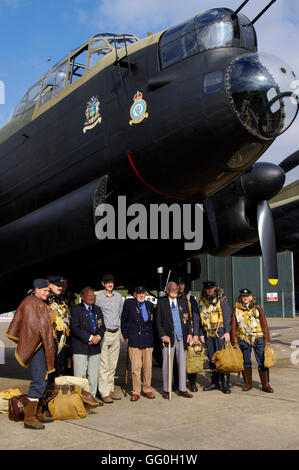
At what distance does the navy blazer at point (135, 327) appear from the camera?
7.34 metres

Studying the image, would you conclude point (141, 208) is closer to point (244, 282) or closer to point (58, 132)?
point (58, 132)

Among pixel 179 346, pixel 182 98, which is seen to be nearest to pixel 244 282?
pixel 179 346

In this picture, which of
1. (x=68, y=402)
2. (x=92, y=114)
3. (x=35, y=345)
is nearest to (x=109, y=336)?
(x=68, y=402)

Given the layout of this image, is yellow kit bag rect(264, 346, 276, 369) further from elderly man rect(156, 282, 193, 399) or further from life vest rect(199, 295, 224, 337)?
elderly man rect(156, 282, 193, 399)

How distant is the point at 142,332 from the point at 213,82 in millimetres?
3861

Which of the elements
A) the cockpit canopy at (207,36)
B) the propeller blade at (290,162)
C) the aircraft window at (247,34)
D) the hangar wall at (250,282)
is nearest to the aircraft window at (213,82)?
the cockpit canopy at (207,36)

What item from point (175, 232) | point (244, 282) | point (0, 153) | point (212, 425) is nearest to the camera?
point (212, 425)

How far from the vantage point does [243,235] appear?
32.0ft

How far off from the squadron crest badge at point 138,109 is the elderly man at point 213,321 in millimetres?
3360

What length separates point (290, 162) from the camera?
415 inches

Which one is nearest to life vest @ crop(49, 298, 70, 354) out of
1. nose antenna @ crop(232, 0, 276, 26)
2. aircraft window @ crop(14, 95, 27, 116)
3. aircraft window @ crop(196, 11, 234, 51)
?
aircraft window @ crop(14, 95, 27, 116)

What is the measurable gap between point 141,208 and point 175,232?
1132 millimetres

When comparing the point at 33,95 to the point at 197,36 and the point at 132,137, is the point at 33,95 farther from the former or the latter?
the point at 197,36

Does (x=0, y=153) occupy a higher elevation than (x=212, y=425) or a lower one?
higher
